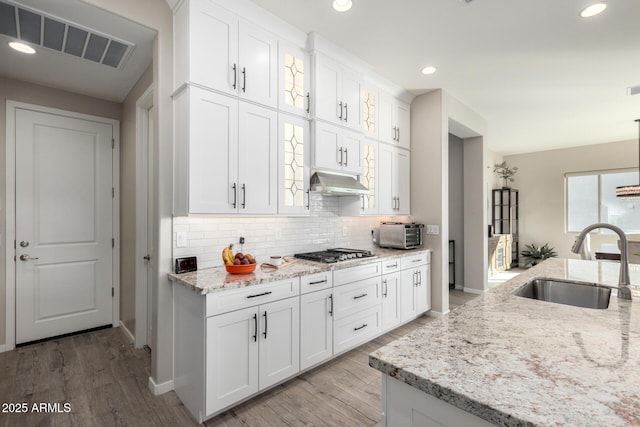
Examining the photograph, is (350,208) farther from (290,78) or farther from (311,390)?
(311,390)

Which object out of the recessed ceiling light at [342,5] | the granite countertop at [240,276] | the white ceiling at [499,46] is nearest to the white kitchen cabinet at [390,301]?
the granite countertop at [240,276]

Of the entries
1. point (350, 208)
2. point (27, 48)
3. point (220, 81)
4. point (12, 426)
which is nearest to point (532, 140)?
point (350, 208)

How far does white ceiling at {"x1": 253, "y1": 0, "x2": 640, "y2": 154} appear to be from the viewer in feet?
7.89

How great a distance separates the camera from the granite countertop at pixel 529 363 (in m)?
0.65

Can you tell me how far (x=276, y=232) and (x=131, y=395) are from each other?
172 centimetres

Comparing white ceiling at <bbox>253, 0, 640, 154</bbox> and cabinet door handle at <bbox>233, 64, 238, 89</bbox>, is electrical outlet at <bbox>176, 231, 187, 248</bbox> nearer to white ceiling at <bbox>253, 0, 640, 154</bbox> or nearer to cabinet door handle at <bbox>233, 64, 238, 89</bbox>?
cabinet door handle at <bbox>233, 64, 238, 89</bbox>

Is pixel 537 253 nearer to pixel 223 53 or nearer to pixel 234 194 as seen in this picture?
pixel 234 194

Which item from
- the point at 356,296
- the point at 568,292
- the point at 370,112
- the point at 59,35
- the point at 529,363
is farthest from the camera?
the point at 370,112

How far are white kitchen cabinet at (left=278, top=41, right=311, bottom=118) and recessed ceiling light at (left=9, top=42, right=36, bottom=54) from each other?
207 cm

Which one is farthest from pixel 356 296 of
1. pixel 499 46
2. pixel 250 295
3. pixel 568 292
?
pixel 499 46

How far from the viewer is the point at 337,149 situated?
3.11 m

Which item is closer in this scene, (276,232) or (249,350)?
(249,350)

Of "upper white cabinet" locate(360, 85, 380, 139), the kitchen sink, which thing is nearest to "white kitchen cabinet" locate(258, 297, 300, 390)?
the kitchen sink

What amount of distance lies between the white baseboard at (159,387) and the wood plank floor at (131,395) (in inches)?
1.4
